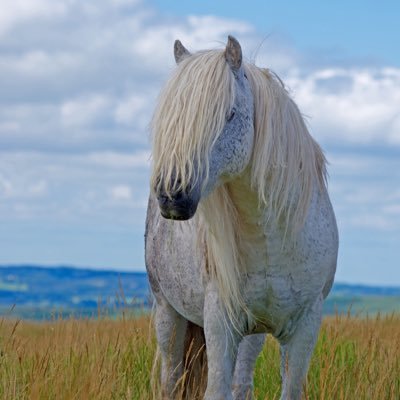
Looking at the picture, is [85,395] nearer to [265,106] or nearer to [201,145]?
[201,145]

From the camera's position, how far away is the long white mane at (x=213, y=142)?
146 inches

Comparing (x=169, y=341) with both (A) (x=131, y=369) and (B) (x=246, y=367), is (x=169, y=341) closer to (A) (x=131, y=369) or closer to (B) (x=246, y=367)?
(A) (x=131, y=369)

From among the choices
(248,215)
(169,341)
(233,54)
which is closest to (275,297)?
(248,215)

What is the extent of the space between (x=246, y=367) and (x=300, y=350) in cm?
93

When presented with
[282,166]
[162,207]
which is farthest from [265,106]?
[162,207]

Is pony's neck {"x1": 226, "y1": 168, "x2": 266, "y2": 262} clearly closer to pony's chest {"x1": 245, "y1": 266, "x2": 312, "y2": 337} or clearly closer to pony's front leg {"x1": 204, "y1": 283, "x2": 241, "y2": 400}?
pony's chest {"x1": 245, "y1": 266, "x2": 312, "y2": 337}

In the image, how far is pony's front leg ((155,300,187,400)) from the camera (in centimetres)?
575

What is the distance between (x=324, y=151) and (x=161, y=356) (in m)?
2.01

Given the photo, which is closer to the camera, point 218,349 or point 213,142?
point 213,142

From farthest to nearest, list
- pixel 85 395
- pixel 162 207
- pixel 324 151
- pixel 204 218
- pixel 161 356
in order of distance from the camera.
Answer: pixel 161 356, pixel 324 151, pixel 204 218, pixel 85 395, pixel 162 207

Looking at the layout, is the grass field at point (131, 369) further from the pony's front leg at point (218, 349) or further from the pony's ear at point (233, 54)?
the pony's ear at point (233, 54)

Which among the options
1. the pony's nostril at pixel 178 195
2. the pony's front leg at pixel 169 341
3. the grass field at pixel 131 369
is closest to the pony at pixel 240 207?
the pony's nostril at pixel 178 195

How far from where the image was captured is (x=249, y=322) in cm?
457

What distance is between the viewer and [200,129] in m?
3.70
